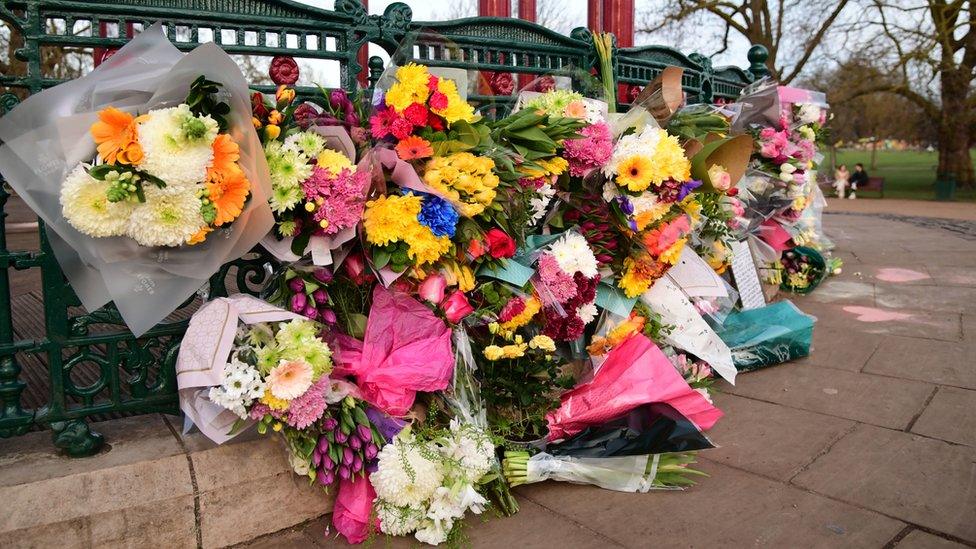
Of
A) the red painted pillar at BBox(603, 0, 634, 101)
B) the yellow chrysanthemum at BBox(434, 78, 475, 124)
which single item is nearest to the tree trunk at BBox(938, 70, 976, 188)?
the red painted pillar at BBox(603, 0, 634, 101)

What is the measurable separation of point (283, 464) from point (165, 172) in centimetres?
119

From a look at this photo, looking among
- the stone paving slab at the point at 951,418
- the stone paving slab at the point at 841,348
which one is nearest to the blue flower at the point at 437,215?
the stone paving slab at the point at 951,418

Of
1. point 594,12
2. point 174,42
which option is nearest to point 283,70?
point 174,42

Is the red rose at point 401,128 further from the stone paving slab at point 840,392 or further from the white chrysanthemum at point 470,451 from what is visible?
the stone paving slab at point 840,392

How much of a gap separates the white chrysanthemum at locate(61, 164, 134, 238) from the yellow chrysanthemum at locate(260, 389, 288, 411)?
2.46 feet

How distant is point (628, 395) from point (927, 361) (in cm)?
251

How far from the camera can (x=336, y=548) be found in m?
2.68

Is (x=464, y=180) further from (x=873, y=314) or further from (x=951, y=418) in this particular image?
(x=873, y=314)

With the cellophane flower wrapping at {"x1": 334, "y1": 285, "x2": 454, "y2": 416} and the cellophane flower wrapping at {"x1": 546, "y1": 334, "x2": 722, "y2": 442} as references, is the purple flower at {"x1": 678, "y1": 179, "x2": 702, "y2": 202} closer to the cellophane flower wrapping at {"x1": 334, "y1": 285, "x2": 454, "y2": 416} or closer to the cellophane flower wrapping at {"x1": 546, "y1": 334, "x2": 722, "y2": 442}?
the cellophane flower wrapping at {"x1": 546, "y1": 334, "x2": 722, "y2": 442}

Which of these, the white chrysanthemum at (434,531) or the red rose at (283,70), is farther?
the red rose at (283,70)

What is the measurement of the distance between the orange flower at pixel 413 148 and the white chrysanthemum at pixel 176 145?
77cm

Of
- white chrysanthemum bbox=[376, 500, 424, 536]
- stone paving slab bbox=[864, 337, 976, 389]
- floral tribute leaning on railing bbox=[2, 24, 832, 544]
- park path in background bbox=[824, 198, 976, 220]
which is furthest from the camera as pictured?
park path in background bbox=[824, 198, 976, 220]

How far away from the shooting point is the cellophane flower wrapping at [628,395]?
3.23 m

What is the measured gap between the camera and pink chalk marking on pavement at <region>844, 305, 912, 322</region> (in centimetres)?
573
